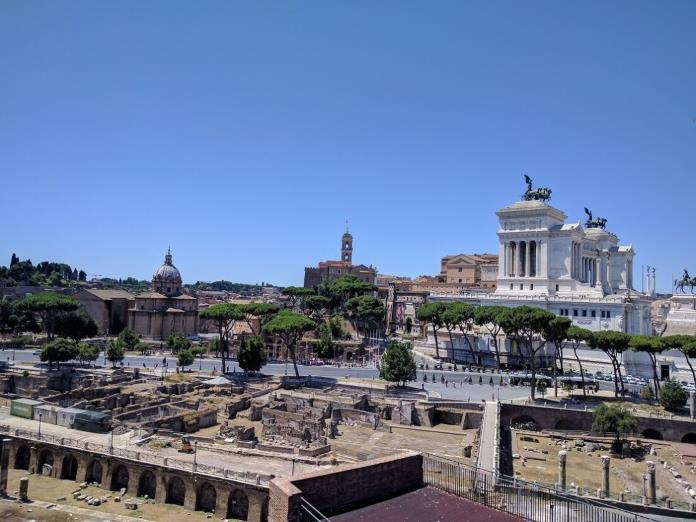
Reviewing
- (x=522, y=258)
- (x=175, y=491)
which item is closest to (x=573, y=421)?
(x=175, y=491)

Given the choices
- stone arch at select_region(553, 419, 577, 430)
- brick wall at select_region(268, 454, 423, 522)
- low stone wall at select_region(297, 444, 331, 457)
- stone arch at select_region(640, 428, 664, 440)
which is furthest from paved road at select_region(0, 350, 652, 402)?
brick wall at select_region(268, 454, 423, 522)

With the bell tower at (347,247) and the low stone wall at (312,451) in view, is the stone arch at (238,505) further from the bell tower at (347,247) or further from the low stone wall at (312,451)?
the bell tower at (347,247)

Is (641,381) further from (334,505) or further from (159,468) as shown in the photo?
(334,505)

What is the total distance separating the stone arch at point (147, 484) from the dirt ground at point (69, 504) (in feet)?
2.16

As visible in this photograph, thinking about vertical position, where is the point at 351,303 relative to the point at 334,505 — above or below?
above

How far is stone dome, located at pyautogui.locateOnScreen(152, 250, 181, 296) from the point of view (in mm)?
93438

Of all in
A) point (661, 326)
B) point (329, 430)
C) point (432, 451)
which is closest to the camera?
point (432, 451)

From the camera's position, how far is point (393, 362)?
49688 millimetres

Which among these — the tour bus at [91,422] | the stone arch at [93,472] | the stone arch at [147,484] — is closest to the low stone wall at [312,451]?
the stone arch at [147,484]

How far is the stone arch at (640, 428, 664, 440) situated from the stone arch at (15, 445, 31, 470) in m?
41.0

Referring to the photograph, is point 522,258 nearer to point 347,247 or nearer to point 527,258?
point 527,258

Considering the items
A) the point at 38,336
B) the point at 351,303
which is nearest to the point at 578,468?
the point at 351,303

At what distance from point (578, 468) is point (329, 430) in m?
15.7

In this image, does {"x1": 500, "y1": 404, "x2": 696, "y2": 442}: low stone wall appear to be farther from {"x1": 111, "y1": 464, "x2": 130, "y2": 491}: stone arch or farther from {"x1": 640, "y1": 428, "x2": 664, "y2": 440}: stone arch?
{"x1": 111, "y1": 464, "x2": 130, "y2": 491}: stone arch
